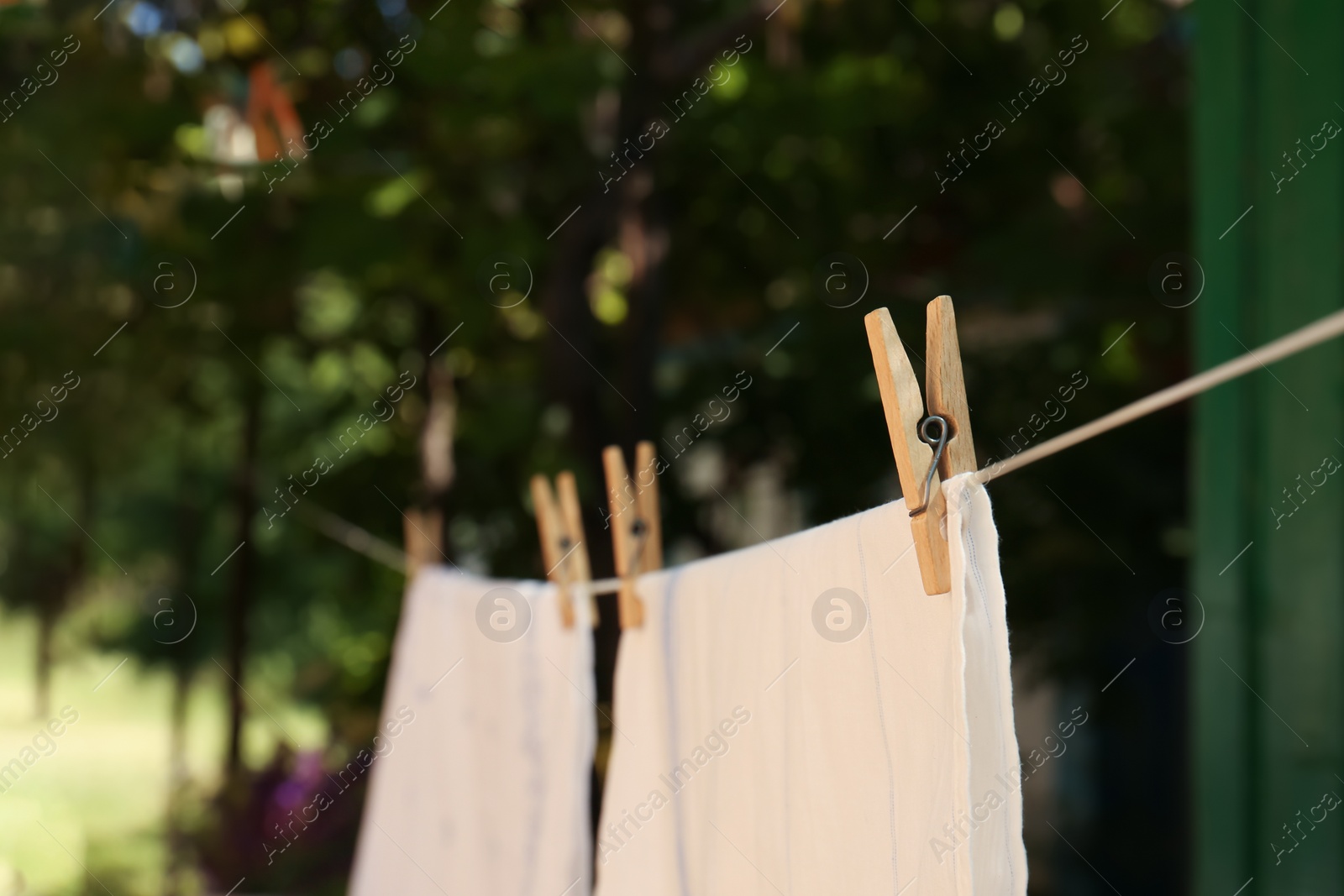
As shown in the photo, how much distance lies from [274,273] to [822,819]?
2.50 metres

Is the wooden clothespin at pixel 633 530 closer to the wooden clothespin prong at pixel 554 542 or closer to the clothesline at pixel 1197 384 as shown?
the wooden clothespin prong at pixel 554 542

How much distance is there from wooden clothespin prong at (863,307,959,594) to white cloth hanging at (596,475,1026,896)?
2cm

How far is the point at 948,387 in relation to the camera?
854 mm

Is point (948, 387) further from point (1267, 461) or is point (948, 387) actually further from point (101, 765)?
point (101, 765)

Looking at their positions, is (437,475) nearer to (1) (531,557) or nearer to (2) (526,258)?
(1) (531,557)

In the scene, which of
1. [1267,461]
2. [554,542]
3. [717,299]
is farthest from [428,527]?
[1267,461]

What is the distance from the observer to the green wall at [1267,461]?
188 cm

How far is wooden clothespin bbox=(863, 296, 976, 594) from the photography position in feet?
2.80

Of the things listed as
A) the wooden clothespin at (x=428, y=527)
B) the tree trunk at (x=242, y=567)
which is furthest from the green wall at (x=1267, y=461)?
the tree trunk at (x=242, y=567)

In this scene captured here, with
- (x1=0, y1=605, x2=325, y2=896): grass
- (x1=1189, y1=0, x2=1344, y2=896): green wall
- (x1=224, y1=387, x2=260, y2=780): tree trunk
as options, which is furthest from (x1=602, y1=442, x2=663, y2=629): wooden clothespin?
(x1=224, y1=387, x2=260, y2=780): tree trunk

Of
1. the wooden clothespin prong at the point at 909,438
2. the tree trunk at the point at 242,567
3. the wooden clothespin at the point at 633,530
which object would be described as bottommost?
the wooden clothespin prong at the point at 909,438

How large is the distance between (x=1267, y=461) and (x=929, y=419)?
1.38 metres

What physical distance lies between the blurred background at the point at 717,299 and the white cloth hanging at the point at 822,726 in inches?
43.2

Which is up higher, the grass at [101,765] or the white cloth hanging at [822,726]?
the grass at [101,765]
